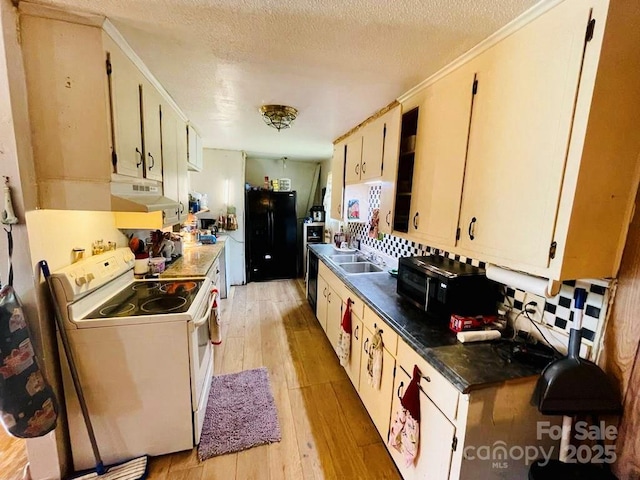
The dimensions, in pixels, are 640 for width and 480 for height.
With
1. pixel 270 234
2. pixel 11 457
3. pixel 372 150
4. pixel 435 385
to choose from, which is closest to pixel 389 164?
pixel 372 150

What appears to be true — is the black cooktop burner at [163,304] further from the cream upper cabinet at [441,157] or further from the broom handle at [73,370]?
the cream upper cabinet at [441,157]

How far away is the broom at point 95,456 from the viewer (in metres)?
1.40

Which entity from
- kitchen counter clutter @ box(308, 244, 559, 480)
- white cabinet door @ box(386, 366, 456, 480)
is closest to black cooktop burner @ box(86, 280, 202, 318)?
kitchen counter clutter @ box(308, 244, 559, 480)

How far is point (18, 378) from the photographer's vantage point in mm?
1236

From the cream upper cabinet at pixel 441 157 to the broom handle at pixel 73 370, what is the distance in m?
2.04

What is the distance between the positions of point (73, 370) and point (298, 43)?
201 cm

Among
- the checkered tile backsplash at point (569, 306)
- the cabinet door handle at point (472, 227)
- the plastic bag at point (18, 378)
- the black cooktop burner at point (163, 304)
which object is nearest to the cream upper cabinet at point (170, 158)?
the black cooktop burner at point (163, 304)

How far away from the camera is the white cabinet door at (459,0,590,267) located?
0.99 metres

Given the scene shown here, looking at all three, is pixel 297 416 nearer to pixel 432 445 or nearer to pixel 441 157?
pixel 432 445

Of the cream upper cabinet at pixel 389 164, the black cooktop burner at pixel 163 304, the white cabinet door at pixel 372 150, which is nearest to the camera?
the black cooktop burner at pixel 163 304

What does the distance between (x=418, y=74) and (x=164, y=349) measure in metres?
2.18

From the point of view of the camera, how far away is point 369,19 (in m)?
1.15

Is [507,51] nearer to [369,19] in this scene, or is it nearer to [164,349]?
[369,19]

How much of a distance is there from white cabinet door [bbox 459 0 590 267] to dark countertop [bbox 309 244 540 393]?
43 cm
